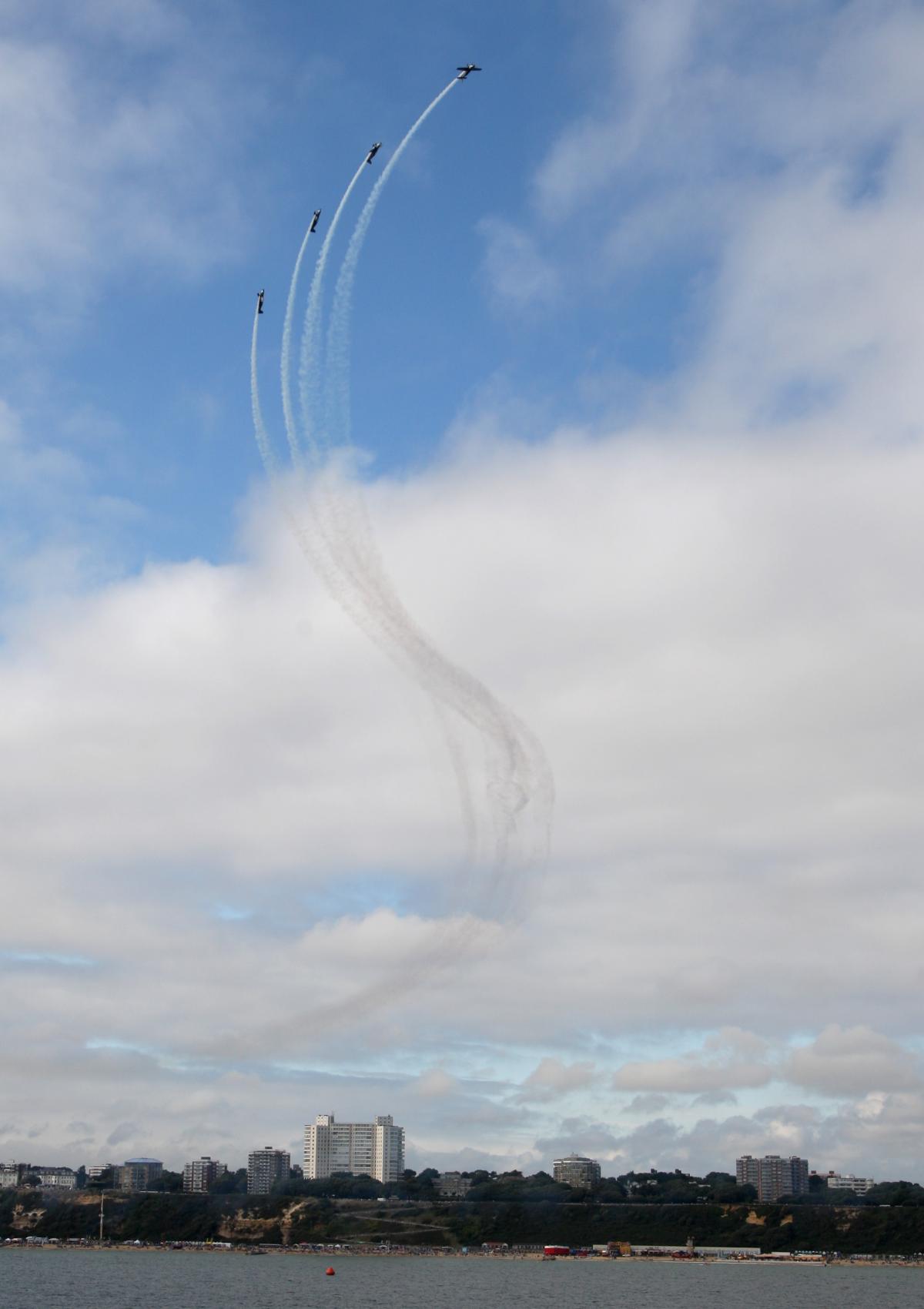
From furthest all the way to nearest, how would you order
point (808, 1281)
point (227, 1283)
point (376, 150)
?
point (808, 1281) → point (227, 1283) → point (376, 150)

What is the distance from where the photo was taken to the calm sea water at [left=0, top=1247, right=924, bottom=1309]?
439 ft

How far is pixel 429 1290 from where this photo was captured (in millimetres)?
158125

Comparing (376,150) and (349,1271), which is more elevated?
(376,150)

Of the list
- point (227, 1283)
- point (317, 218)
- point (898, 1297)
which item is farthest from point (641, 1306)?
point (317, 218)

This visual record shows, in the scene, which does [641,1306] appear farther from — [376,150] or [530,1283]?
[376,150]

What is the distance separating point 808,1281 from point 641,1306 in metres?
60.0

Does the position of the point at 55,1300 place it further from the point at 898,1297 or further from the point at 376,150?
the point at 376,150

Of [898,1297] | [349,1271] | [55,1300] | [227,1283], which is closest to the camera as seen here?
[55,1300]

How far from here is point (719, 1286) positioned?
170500mm

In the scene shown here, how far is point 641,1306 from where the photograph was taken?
5340 inches

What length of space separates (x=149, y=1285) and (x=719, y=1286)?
239 feet

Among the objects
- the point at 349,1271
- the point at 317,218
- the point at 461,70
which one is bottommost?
the point at 349,1271

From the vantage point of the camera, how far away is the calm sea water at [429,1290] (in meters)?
134

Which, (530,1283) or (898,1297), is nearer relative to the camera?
(898,1297)
